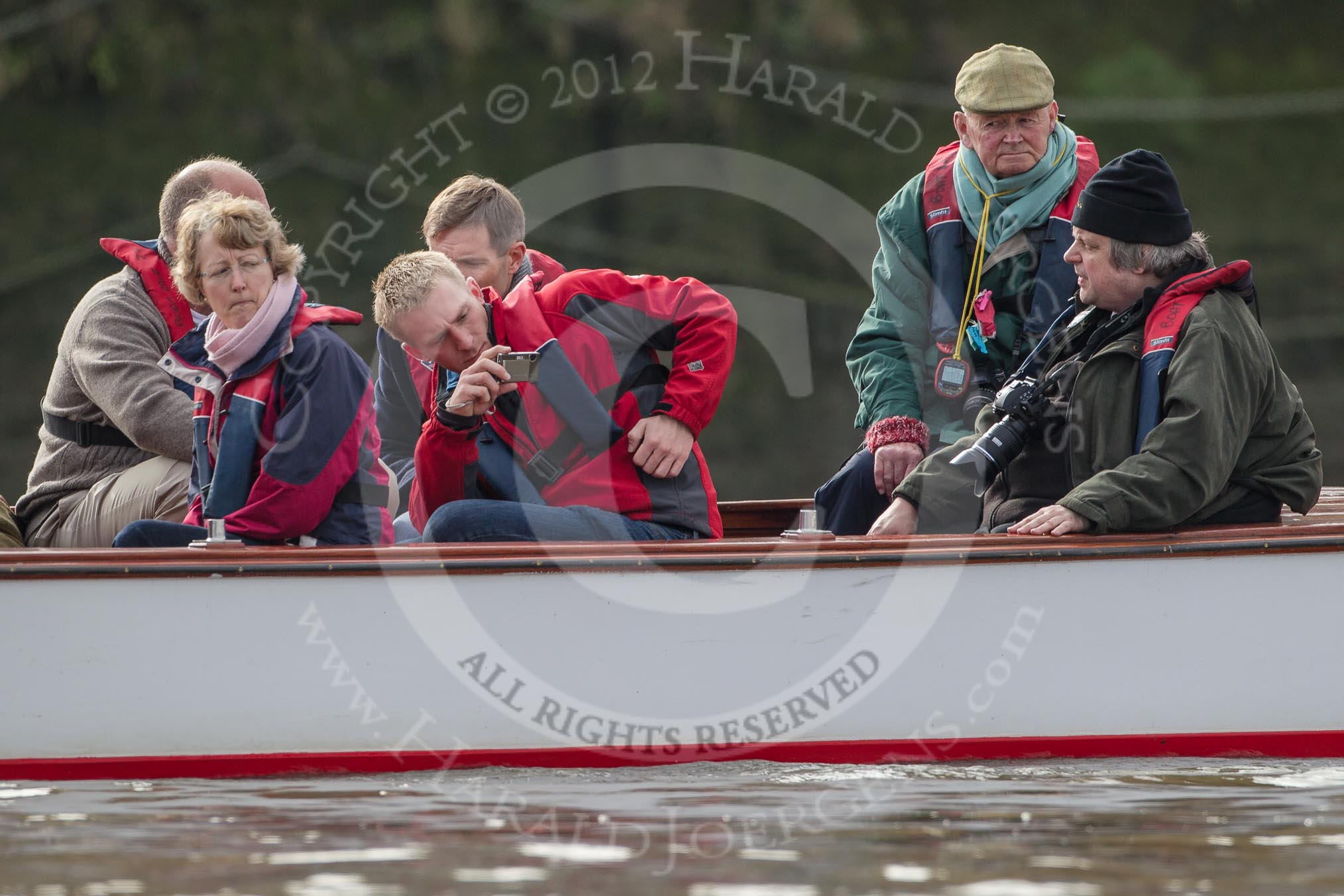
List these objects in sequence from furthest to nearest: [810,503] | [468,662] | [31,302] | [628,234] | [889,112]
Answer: [889,112] → [628,234] → [31,302] → [810,503] → [468,662]

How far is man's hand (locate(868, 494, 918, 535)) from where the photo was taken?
3.61 m

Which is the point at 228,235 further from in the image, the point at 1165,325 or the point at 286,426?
the point at 1165,325

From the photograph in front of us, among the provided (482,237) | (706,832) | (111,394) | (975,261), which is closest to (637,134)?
(975,261)

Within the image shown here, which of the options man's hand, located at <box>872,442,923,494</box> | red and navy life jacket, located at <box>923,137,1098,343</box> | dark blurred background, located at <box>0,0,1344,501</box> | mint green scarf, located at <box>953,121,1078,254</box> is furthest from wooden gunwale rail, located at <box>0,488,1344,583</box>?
dark blurred background, located at <box>0,0,1344,501</box>

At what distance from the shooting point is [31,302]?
482 inches

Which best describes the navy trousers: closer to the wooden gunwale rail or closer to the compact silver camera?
the wooden gunwale rail

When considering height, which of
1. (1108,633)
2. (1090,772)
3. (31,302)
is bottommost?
(1090,772)

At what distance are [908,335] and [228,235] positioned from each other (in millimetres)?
1703

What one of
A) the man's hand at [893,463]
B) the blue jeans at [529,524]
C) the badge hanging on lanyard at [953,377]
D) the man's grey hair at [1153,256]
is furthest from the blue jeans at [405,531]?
the man's grey hair at [1153,256]

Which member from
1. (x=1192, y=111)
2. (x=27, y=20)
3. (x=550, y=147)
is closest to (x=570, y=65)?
(x=550, y=147)

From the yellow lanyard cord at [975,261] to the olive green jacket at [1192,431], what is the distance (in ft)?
1.48

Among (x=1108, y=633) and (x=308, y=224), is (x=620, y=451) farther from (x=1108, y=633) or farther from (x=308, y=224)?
(x=308, y=224)

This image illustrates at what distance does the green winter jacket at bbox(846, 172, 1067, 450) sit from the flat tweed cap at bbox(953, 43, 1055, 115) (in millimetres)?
310

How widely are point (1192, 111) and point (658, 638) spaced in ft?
42.4
